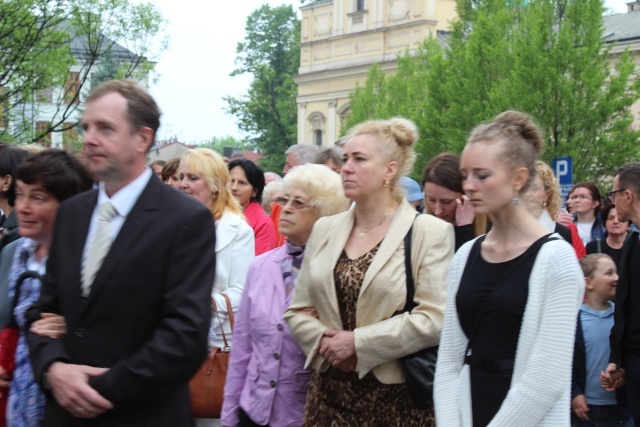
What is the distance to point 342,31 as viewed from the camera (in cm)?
7119

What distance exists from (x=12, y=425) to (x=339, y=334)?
1595 mm

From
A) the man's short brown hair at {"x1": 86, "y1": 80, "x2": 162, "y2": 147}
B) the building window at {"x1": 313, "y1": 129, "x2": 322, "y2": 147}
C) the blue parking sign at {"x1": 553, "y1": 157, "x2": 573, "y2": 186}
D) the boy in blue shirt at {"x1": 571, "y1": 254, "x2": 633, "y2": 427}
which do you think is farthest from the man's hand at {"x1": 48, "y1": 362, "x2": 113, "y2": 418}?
the building window at {"x1": 313, "y1": 129, "x2": 322, "y2": 147}

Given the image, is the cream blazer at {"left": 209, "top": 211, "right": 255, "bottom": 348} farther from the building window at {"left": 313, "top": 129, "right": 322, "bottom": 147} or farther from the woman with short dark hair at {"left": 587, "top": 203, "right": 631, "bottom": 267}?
the building window at {"left": 313, "top": 129, "right": 322, "bottom": 147}

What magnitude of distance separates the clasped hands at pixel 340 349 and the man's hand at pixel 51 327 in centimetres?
146

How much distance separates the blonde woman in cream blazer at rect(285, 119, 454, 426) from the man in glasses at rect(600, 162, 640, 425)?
2.21 meters

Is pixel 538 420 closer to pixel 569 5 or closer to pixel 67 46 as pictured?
pixel 67 46

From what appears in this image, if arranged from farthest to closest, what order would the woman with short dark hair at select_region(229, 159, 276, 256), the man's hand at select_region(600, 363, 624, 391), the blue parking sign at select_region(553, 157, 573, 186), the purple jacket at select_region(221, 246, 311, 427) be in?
1. the blue parking sign at select_region(553, 157, 573, 186)
2. the woman with short dark hair at select_region(229, 159, 276, 256)
3. the man's hand at select_region(600, 363, 624, 391)
4. the purple jacket at select_region(221, 246, 311, 427)

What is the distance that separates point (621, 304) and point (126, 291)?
13.8 ft

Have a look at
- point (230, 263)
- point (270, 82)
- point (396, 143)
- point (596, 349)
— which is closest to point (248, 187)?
point (230, 263)

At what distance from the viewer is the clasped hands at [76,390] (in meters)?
3.50

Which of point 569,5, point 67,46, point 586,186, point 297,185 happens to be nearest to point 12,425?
point 297,185

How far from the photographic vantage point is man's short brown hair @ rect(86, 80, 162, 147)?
12.5ft

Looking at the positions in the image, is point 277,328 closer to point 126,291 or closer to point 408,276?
point 408,276

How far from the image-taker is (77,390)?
3523 millimetres
